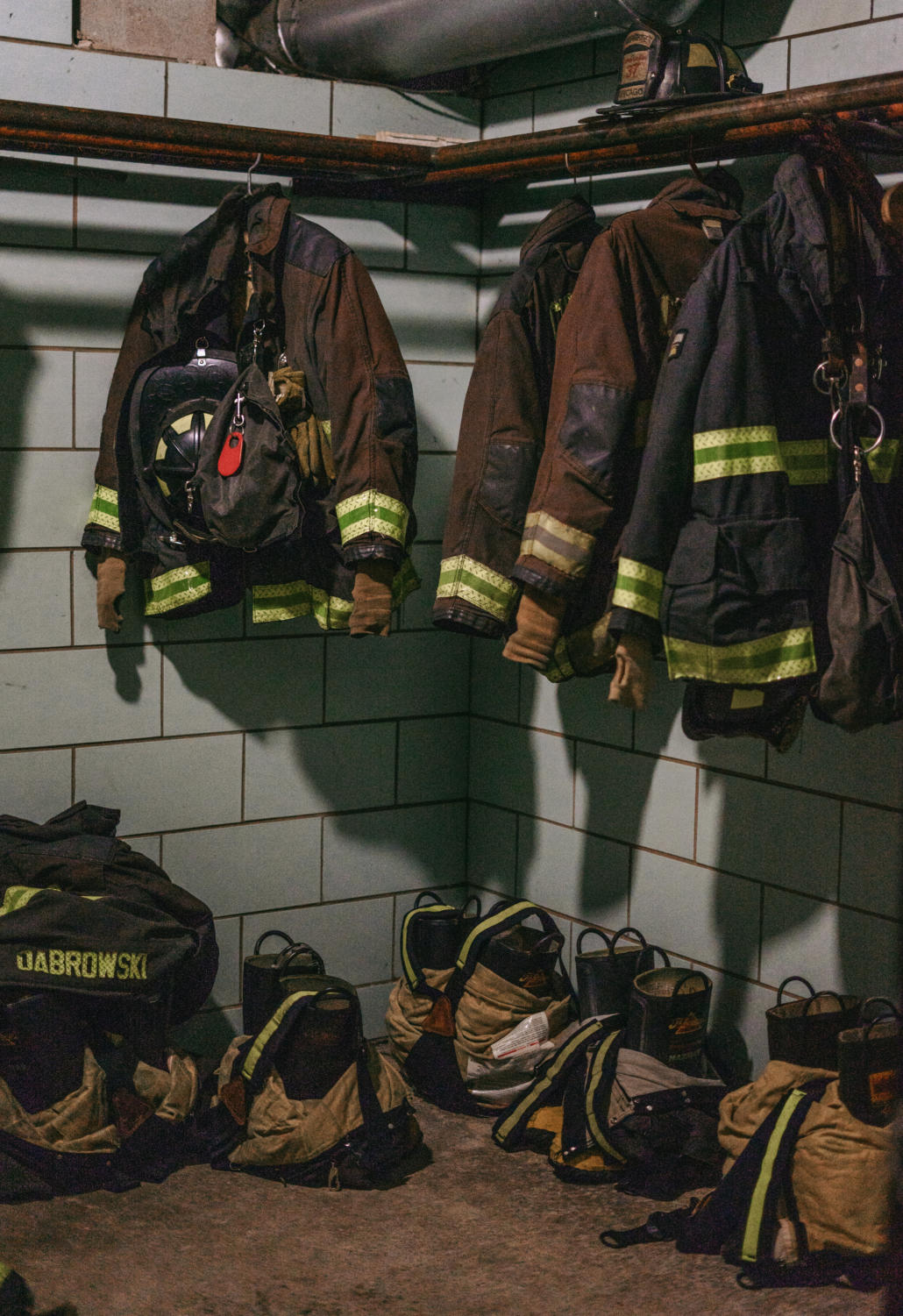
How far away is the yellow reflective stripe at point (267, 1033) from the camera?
8.94 ft

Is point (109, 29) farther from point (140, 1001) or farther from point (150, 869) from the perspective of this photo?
point (140, 1001)

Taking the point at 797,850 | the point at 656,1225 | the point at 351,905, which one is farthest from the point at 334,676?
the point at 656,1225

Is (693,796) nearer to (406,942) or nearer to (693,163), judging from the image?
(406,942)

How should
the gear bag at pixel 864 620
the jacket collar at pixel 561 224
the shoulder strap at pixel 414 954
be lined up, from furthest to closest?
1. the shoulder strap at pixel 414 954
2. the jacket collar at pixel 561 224
3. the gear bag at pixel 864 620

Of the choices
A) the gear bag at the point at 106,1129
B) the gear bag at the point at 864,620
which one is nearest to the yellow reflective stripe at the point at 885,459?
the gear bag at the point at 864,620

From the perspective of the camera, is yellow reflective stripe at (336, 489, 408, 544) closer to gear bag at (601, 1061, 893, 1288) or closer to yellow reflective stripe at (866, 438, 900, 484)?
yellow reflective stripe at (866, 438, 900, 484)

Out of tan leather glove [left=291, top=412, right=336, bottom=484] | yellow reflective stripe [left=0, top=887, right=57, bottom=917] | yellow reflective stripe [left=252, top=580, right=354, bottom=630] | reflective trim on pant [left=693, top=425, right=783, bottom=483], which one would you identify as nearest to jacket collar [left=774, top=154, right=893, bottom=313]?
reflective trim on pant [left=693, top=425, right=783, bottom=483]

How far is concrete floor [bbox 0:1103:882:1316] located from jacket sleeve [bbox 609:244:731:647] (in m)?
1.11

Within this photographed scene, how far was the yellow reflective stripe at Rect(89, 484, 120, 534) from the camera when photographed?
9.36 ft

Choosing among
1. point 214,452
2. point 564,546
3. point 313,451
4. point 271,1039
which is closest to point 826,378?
point 564,546

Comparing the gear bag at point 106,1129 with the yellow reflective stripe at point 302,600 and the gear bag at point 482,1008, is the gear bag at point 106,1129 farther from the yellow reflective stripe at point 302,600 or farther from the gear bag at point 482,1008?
the yellow reflective stripe at point 302,600

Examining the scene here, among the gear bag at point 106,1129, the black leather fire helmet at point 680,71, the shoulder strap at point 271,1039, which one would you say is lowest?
the gear bag at point 106,1129

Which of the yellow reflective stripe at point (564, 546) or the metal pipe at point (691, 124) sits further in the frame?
the yellow reflective stripe at point (564, 546)

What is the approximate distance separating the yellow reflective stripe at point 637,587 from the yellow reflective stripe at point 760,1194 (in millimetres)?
921
